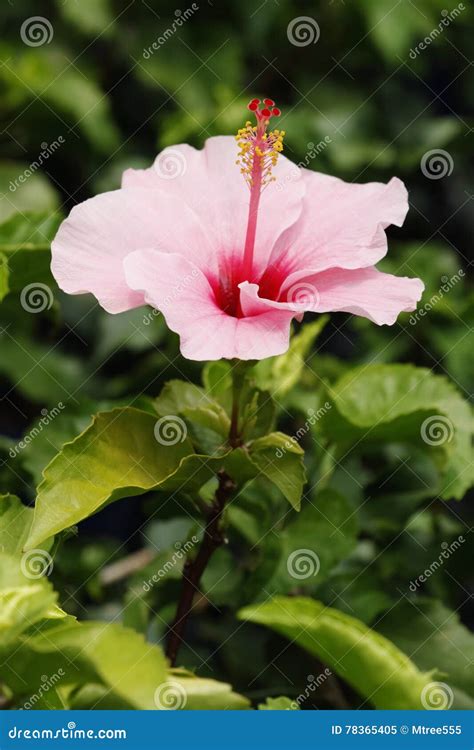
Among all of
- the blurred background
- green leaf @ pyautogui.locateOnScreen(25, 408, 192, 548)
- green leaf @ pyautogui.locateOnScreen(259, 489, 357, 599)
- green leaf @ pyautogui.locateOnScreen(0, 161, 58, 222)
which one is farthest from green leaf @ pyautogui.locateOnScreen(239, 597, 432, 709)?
green leaf @ pyautogui.locateOnScreen(0, 161, 58, 222)

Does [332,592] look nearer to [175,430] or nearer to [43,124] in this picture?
[175,430]

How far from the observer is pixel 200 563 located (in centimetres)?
94

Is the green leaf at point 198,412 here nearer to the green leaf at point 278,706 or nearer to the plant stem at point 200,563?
the plant stem at point 200,563

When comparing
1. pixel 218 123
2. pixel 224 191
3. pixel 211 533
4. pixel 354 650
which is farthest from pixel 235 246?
Result: pixel 218 123

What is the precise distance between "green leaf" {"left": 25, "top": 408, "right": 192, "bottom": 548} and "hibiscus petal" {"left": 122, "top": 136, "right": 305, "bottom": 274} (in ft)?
0.58

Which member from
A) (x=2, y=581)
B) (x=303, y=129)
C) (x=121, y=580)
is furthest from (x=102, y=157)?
(x=2, y=581)

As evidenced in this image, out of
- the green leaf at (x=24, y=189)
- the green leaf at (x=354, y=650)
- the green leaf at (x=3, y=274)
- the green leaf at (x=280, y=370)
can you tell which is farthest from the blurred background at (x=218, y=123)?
the green leaf at (x=354, y=650)

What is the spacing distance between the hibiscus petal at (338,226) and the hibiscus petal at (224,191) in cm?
2

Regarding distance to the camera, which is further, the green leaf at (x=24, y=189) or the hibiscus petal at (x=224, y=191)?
the green leaf at (x=24, y=189)

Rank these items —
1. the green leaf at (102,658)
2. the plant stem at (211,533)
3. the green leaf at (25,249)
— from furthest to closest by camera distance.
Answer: the green leaf at (25,249)
the plant stem at (211,533)
the green leaf at (102,658)

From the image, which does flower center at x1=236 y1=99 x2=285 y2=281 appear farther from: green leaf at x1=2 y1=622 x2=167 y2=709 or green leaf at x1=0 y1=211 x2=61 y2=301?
green leaf at x1=2 y1=622 x2=167 y2=709

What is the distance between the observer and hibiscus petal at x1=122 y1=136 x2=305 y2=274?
0.98 m

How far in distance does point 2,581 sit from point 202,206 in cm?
42

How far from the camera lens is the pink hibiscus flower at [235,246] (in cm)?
85
